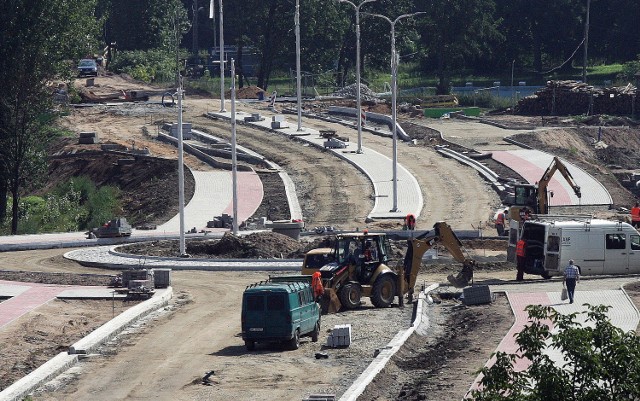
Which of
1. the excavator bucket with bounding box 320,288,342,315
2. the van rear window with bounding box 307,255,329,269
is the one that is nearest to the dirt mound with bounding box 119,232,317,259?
the van rear window with bounding box 307,255,329,269

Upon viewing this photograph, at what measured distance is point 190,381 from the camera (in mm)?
23969

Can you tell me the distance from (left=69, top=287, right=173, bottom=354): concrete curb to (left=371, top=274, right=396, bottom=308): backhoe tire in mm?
5865

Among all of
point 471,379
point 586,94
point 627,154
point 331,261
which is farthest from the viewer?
point 586,94

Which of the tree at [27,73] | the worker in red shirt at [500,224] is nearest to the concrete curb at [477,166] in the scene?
the worker in red shirt at [500,224]

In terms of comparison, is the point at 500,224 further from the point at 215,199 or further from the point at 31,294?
the point at 31,294

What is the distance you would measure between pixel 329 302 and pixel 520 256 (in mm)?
7221

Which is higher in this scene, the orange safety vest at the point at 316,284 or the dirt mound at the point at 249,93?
the dirt mound at the point at 249,93

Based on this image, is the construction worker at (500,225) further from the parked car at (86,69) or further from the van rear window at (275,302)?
the parked car at (86,69)

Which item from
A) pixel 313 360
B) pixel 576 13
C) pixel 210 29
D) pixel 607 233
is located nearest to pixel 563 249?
pixel 607 233

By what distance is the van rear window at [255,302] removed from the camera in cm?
2650

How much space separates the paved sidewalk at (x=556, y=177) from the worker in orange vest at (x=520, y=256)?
58.4ft

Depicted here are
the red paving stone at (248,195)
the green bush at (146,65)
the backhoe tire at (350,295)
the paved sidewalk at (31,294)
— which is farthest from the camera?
the green bush at (146,65)

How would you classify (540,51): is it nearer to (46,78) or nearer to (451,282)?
(46,78)

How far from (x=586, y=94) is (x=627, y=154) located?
13655mm
